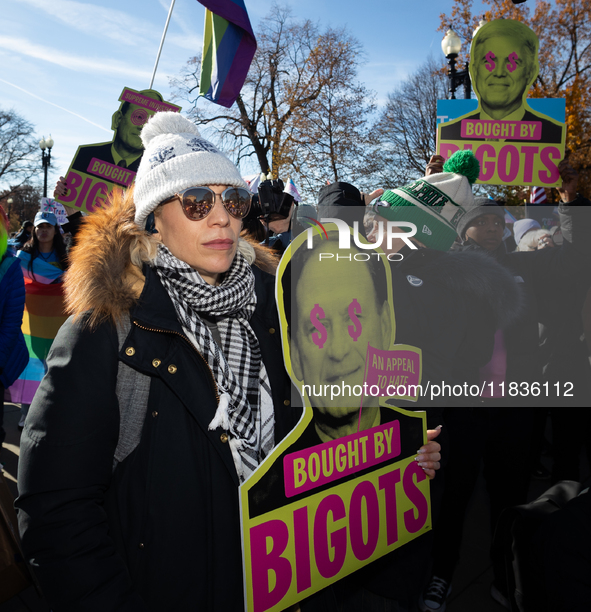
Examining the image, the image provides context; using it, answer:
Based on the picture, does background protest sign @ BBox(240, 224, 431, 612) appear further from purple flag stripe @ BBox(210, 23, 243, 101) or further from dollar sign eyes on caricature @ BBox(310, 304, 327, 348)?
purple flag stripe @ BBox(210, 23, 243, 101)

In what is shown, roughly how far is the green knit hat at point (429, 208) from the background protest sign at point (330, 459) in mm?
618

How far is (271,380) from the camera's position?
150cm

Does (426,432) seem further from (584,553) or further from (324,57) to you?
(324,57)

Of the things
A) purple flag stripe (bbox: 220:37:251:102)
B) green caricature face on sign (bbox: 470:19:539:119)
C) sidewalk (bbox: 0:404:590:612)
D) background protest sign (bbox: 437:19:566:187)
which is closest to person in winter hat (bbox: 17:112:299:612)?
sidewalk (bbox: 0:404:590:612)

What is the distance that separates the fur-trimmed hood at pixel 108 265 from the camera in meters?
1.27

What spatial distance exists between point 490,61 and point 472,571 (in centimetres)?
404

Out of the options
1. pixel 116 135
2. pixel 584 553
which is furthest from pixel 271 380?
pixel 116 135

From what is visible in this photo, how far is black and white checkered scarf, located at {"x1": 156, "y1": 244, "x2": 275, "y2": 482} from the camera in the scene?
1328 millimetres

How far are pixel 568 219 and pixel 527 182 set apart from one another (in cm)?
104

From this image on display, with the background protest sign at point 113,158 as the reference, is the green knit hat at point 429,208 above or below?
below

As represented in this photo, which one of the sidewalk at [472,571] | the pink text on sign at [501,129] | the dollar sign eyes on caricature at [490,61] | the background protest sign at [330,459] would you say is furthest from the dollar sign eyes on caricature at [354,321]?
the dollar sign eyes on caricature at [490,61]

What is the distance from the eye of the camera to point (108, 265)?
134 cm

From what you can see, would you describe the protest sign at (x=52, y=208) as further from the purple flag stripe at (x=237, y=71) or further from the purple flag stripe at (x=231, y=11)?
the purple flag stripe at (x=231, y=11)

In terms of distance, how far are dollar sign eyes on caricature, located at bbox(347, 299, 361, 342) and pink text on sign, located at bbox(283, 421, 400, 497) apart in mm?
304
